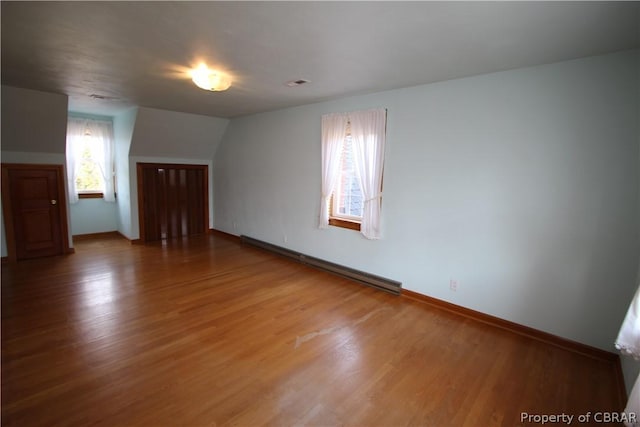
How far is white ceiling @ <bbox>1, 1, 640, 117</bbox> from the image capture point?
185cm

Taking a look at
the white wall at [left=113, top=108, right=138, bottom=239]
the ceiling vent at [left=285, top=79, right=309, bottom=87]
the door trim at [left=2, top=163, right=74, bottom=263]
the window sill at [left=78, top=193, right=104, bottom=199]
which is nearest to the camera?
the ceiling vent at [left=285, top=79, right=309, bottom=87]

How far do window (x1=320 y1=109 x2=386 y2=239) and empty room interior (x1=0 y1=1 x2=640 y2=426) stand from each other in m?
0.03

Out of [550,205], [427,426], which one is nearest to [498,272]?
[550,205]

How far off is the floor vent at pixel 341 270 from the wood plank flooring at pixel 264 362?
15 centimetres

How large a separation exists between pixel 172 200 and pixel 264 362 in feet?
16.7

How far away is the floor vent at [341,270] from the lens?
384 centimetres

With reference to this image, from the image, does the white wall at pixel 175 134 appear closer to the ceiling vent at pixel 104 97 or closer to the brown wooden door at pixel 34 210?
the ceiling vent at pixel 104 97

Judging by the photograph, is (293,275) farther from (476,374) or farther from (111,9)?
(111,9)

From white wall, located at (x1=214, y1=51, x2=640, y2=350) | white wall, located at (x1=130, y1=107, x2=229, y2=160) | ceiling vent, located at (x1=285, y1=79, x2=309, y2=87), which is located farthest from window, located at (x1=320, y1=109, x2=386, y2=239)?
white wall, located at (x1=130, y1=107, x2=229, y2=160)

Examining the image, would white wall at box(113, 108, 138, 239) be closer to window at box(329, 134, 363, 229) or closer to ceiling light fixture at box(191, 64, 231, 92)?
ceiling light fixture at box(191, 64, 231, 92)

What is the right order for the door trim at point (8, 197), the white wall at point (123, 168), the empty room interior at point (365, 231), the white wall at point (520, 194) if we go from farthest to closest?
the white wall at point (123, 168) < the door trim at point (8, 197) < the white wall at point (520, 194) < the empty room interior at point (365, 231)

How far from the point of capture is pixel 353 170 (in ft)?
14.0

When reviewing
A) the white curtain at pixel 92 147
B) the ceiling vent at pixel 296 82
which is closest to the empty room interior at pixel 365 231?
the ceiling vent at pixel 296 82

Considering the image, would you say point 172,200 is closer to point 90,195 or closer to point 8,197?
point 90,195
